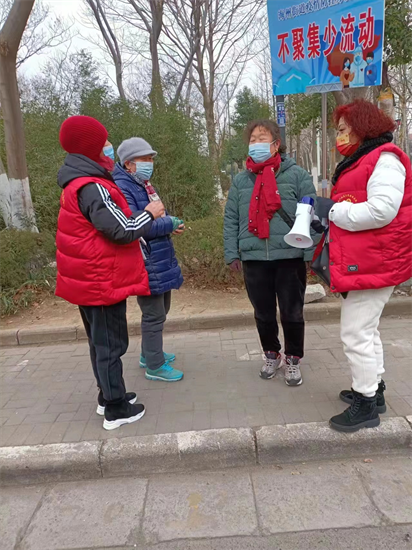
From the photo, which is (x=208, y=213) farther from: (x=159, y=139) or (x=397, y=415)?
(x=397, y=415)

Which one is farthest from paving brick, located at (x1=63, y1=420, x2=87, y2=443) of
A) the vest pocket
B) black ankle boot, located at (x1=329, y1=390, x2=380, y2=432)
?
the vest pocket

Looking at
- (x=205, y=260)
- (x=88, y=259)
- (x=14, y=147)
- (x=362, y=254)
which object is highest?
(x=14, y=147)

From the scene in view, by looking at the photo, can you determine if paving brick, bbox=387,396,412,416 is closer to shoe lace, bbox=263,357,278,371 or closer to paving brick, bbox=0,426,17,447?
shoe lace, bbox=263,357,278,371

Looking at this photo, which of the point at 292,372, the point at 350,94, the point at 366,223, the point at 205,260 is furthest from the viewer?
the point at 350,94

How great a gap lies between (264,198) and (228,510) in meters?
1.90

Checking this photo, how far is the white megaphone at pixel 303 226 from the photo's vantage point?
2.41m

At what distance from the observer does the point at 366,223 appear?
2.20 meters

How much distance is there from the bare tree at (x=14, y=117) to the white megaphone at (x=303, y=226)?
5031mm

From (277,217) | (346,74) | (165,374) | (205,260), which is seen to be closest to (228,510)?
(165,374)

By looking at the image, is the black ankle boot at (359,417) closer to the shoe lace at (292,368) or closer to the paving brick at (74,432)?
the shoe lace at (292,368)

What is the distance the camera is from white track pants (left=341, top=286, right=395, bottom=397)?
2.40m

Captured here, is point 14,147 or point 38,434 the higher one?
point 14,147

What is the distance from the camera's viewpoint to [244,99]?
3391 centimetres

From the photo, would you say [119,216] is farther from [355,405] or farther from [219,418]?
[355,405]
